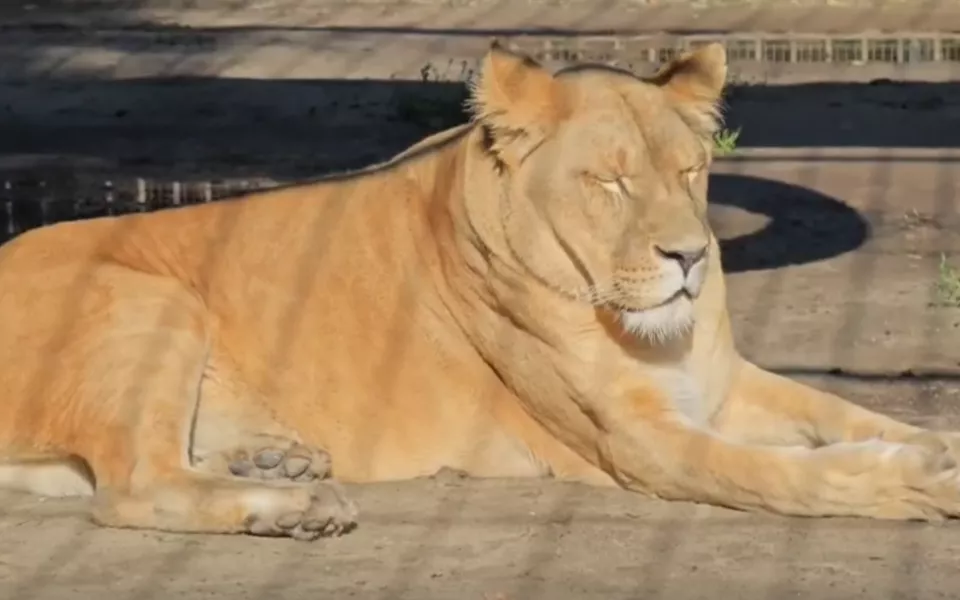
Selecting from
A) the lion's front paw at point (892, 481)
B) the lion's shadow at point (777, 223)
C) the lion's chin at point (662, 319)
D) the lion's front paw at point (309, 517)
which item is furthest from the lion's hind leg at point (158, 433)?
the lion's shadow at point (777, 223)

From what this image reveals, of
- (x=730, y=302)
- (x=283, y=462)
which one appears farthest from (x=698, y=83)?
(x=730, y=302)

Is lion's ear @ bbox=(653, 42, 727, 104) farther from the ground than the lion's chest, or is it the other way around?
lion's ear @ bbox=(653, 42, 727, 104)

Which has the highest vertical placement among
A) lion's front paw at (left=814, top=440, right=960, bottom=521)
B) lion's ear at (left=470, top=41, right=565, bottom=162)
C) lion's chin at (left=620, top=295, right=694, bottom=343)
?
lion's ear at (left=470, top=41, right=565, bottom=162)

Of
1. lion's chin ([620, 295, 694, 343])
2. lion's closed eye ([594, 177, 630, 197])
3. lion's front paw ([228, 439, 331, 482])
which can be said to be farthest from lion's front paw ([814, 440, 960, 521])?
lion's front paw ([228, 439, 331, 482])

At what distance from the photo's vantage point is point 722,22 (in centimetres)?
1426

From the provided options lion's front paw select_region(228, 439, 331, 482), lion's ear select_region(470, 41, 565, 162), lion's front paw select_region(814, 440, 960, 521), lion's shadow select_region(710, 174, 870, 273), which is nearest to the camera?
Result: lion's front paw select_region(814, 440, 960, 521)

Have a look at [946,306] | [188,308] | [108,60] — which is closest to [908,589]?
[188,308]

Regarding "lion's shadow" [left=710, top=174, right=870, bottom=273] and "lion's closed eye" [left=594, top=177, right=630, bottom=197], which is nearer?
"lion's closed eye" [left=594, top=177, right=630, bottom=197]

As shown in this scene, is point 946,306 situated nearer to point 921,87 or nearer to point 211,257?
point 211,257

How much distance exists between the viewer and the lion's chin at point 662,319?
4070 mm

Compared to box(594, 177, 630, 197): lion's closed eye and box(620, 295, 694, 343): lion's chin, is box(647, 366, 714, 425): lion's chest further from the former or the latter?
box(594, 177, 630, 197): lion's closed eye

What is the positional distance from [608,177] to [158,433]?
1045 millimetres

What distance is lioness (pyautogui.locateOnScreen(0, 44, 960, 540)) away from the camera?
4090 millimetres

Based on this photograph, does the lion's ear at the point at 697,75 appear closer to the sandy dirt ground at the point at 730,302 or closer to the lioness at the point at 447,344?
the lioness at the point at 447,344
